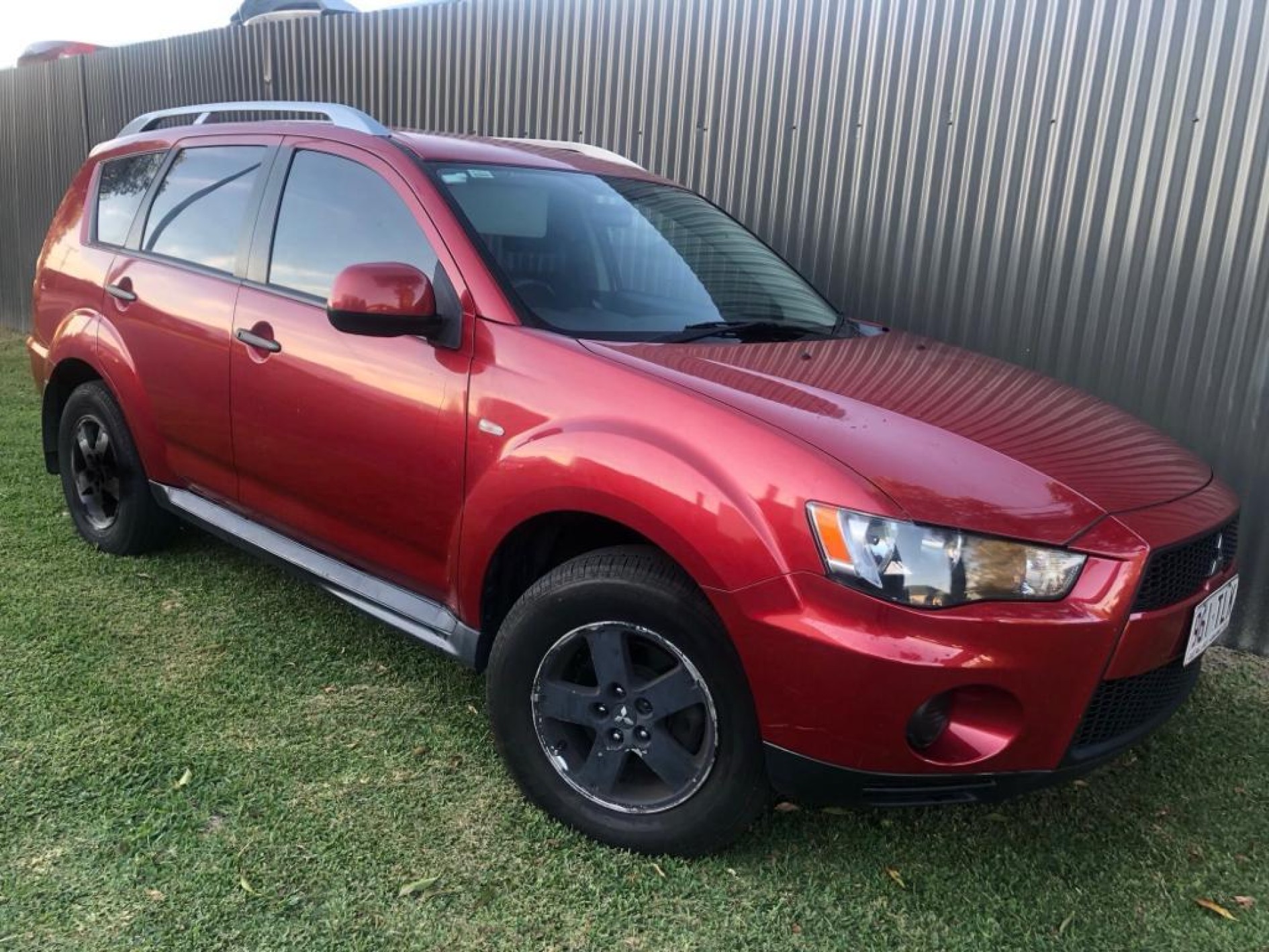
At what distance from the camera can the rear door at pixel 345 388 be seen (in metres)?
2.77

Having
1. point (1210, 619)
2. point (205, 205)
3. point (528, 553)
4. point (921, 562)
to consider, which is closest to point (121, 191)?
point (205, 205)

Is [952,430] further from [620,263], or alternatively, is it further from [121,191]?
[121,191]

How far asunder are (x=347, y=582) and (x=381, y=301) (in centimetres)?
95

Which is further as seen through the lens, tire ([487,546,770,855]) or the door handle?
the door handle

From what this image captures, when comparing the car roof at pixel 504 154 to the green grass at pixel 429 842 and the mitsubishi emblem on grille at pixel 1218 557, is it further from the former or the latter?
the mitsubishi emblem on grille at pixel 1218 557

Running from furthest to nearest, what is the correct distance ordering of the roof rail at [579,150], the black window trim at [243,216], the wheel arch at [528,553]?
the roof rail at [579,150]
the black window trim at [243,216]
the wheel arch at [528,553]

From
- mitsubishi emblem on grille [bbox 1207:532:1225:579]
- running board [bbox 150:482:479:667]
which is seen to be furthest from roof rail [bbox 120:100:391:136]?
mitsubishi emblem on grille [bbox 1207:532:1225:579]

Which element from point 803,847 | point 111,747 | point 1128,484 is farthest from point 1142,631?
point 111,747

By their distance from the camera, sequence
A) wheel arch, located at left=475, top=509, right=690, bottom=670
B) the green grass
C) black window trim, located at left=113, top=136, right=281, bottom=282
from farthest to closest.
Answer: black window trim, located at left=113, top=136, right=281, bottom=282 < wheel arch, located at left=475, top=509, right=690, bottom=670 < the green grass

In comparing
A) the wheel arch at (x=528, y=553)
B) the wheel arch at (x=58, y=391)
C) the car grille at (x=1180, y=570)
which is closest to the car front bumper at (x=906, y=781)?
the car grille at (x=1180, y=570)

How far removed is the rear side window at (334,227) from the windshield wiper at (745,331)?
71cm

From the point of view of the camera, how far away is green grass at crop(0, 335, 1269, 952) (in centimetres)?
227

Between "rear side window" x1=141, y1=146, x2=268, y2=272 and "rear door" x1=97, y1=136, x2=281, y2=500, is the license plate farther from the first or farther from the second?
"rear side window" x1=141, y1=146, x2=268, y2=272

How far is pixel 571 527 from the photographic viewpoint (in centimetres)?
272
